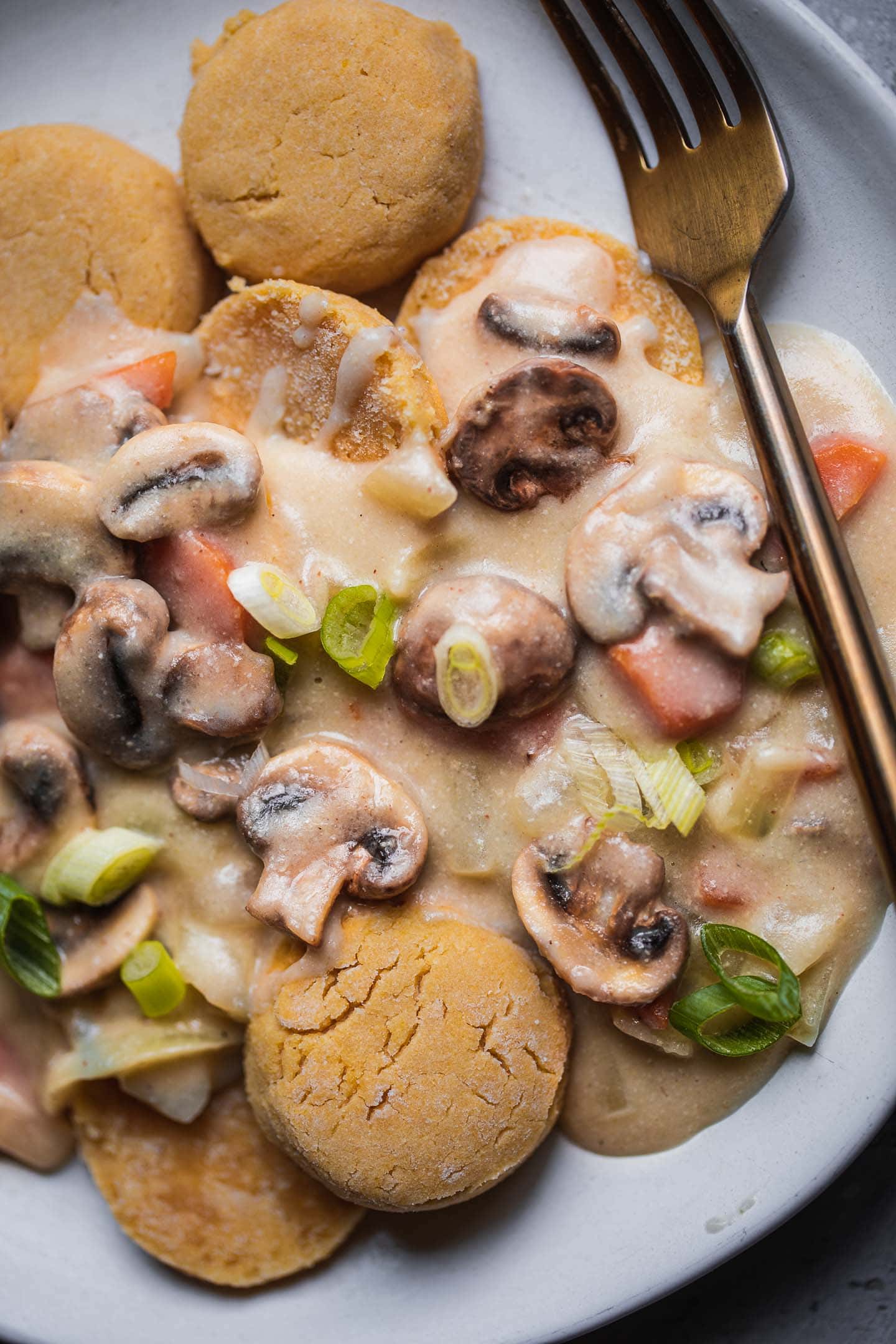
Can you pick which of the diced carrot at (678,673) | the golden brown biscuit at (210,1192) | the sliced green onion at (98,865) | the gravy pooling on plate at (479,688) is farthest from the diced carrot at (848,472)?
the golden brown biscuit at (210,1192)

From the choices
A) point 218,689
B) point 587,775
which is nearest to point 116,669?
point 218,689

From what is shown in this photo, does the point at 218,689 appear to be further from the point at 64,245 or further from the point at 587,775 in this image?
the point at 64,245

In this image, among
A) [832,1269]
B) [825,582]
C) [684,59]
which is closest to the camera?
[825,582]

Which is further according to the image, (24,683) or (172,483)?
(24,683)

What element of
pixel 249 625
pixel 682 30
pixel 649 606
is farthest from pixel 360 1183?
pixel 682 30

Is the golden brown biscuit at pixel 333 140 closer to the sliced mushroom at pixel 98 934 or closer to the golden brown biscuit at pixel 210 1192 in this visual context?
the sliced mushroom at pixel 98 934

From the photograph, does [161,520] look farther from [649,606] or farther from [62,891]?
[649,606]
